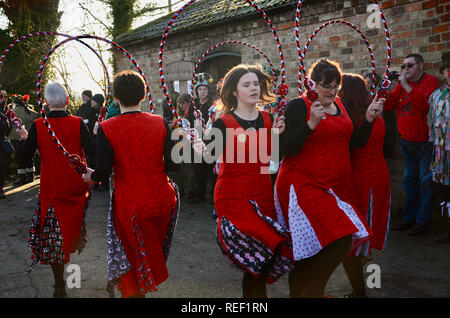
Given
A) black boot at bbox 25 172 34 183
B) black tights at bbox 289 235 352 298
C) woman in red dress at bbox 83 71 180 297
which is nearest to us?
black tights at bbox 289 235 352 298

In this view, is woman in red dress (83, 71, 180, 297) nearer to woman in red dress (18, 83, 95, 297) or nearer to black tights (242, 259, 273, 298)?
black tights (242, 259, 273, 298)

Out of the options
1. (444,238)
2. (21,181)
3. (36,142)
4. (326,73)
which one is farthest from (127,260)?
(21,181)

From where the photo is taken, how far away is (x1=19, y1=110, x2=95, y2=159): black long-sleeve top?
383 centimetres

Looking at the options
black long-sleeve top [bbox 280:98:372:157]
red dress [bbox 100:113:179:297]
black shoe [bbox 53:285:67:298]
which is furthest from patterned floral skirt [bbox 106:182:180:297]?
black long-sleeve top [bbox 280:98:372:157]

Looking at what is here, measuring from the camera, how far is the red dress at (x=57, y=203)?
3.76m

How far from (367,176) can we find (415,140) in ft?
7.58

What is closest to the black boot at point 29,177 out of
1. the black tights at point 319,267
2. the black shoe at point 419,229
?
the black shoe at point 419,229

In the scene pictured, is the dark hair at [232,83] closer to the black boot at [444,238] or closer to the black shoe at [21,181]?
the black boot at [444,238]

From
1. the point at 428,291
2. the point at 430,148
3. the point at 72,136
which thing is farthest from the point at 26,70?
the point at 428,291

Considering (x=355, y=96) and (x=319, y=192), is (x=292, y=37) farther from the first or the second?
(x=319, y=192)

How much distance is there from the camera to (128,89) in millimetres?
3146

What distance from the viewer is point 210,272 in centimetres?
448

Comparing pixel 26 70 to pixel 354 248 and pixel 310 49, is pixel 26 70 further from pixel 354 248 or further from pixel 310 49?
pixel 354 248

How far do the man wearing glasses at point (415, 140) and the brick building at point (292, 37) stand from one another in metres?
0.46
